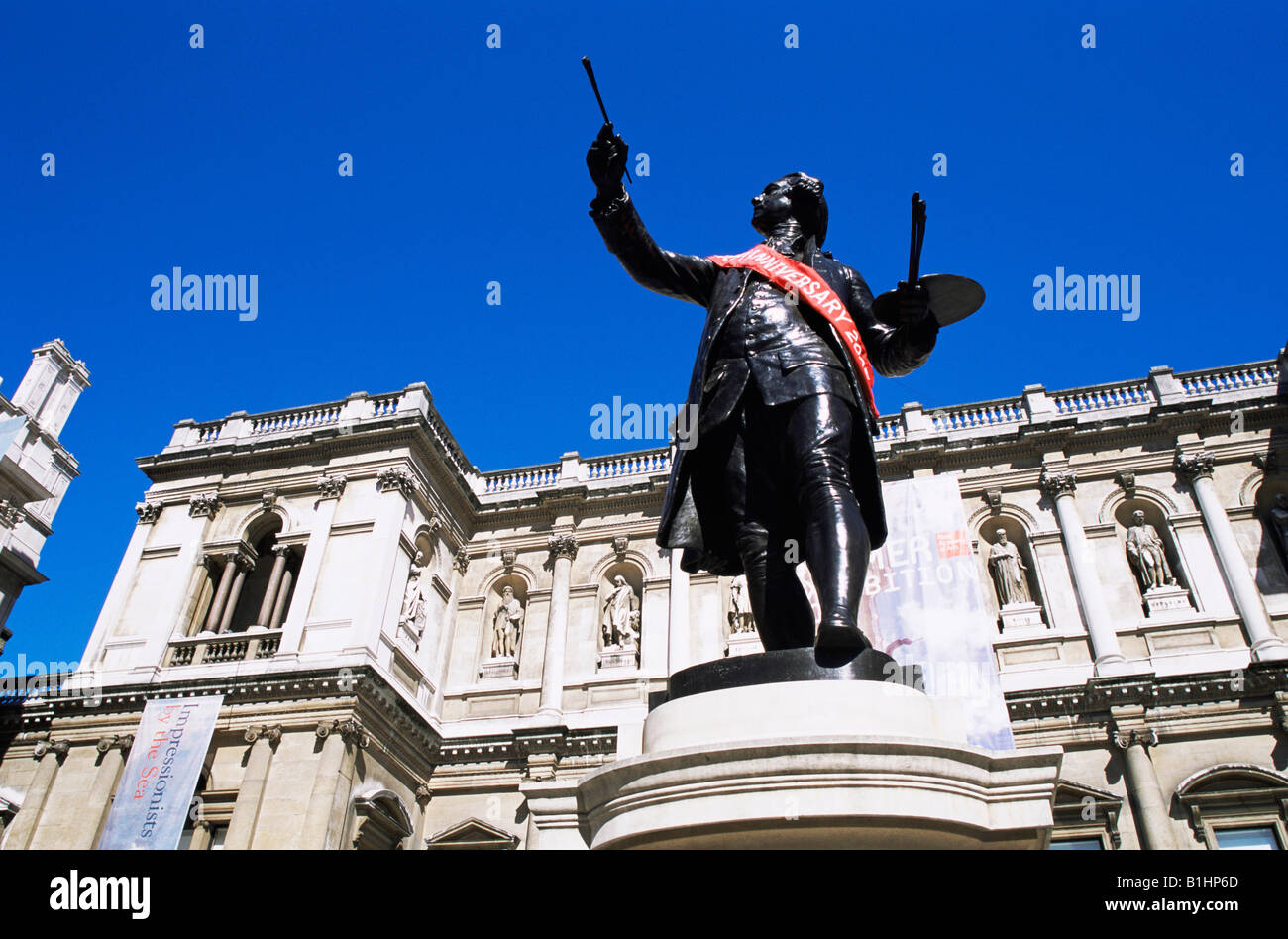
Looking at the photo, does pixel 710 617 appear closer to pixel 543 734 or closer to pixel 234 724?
pixel 543 734

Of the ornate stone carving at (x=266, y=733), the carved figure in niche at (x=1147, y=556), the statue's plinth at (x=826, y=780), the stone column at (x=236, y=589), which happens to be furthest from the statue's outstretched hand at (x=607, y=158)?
the carved figure in niche at (x=1147, y=556)

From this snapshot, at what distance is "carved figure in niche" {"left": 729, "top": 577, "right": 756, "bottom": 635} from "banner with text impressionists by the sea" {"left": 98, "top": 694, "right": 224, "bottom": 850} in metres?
9.62

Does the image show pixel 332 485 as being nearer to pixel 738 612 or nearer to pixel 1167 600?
pixel 738 612

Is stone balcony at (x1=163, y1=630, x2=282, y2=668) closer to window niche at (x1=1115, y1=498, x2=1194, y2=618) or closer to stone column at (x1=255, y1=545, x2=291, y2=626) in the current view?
stone column at (x1=255, y1=545, x2=291, y2=626)

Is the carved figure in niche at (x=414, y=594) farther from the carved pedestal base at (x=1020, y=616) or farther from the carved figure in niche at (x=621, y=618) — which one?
the carved pedestal base at (x=1020, y=616)

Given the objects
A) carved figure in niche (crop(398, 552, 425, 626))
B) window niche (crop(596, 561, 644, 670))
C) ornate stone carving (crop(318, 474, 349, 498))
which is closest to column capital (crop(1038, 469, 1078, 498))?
window niche (crop(596, 561, 644, 670))

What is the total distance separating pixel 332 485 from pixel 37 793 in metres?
7.41

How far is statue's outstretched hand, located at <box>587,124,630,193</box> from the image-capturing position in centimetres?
390

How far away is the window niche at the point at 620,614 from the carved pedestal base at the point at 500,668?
6.25 feet

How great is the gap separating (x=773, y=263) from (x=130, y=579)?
18.1 metres

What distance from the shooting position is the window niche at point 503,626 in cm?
1873

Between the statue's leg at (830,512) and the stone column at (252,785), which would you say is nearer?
the statue's leg at (830,512)
